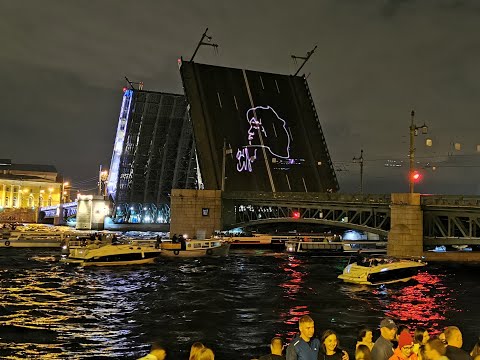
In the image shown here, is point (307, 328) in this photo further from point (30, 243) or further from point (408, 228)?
point (30, 243)

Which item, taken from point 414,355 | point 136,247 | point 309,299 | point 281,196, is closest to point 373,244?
point 281,196

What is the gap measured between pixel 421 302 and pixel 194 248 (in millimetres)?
19458

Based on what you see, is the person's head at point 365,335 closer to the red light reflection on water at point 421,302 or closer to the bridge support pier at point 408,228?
the red light reflection on water at point 421,302

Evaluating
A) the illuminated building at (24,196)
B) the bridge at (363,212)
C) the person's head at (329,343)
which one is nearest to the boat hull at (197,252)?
the bridge at (363,212)

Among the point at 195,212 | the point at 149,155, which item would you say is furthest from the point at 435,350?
the point at 149,155

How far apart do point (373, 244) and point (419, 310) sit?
91.7ft

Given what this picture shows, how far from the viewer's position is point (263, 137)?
47438 mm

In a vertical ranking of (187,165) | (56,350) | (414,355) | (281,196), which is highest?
(187,165)

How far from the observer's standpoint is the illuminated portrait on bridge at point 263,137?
154ft

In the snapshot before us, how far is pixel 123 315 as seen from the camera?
16.1 m

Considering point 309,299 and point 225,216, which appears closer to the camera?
point 309,299

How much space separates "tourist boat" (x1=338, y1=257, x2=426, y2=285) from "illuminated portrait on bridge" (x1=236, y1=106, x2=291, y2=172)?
22.9m

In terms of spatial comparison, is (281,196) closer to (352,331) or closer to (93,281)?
(93,281)

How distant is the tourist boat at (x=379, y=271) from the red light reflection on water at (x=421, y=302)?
684 mm
